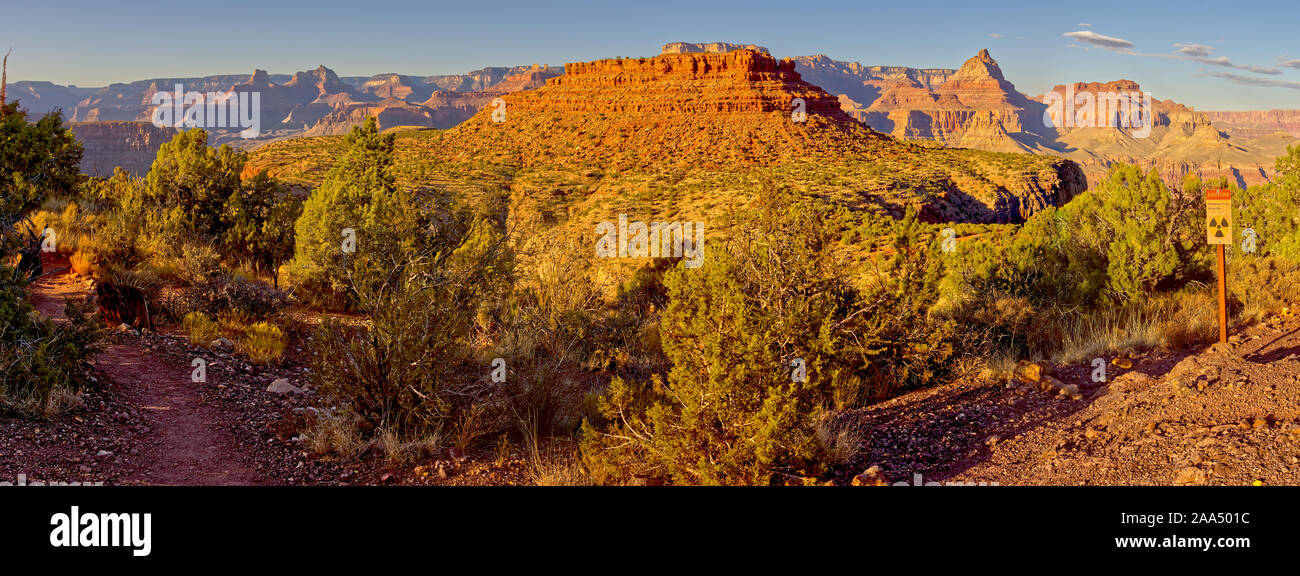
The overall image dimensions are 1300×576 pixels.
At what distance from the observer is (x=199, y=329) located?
31.6 ft

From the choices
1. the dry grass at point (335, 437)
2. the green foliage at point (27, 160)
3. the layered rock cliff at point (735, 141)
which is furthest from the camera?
the layered rock cliff at point (735, 141)

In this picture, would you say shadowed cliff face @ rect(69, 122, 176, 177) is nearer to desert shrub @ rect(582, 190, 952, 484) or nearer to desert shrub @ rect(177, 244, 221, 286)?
desert shrub @ rect(177, 244, 221, 286)

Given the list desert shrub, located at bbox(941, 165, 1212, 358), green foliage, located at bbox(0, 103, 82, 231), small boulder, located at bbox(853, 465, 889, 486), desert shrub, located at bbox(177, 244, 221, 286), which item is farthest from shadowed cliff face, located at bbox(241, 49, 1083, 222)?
green foliage, located at bbox(0, 103, 82, 231)

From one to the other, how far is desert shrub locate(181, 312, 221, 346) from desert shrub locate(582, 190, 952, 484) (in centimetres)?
573

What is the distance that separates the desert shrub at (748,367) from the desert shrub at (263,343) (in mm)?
4765

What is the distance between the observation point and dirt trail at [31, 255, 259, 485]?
6.02 meters

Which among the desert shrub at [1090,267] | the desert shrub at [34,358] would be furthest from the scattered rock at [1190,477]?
the desert shrub at [34,358]

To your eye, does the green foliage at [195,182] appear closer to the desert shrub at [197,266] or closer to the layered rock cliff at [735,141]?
the desert shrub at [197,266]

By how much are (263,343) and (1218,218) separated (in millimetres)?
12589

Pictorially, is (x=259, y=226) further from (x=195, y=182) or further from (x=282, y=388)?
(x=282, y=388)

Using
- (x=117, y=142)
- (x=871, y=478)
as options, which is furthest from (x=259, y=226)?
(x=117, y=142)

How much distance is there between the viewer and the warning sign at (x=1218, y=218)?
30.8 feet

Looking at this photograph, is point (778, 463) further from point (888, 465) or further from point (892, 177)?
point (892, 177)

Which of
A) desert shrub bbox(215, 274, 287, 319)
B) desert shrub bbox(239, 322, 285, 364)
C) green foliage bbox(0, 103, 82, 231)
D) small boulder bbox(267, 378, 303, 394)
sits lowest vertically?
small boulder bbox(267, 378, 303, 394)
